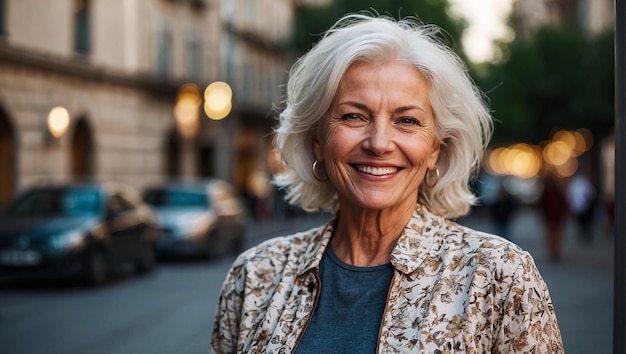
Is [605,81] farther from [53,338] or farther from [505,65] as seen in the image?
[53,338]

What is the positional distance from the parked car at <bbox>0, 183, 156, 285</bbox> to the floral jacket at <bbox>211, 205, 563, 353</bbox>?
1102 centimetres

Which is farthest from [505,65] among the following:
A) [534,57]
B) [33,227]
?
[33,227]

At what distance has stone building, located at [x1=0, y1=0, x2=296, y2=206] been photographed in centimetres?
2194

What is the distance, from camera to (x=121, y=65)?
28188mm

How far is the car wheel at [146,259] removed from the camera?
52.3 ft

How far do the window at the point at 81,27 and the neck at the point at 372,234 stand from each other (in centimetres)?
2383

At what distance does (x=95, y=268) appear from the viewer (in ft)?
45.5

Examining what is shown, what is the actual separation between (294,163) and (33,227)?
11.3 m

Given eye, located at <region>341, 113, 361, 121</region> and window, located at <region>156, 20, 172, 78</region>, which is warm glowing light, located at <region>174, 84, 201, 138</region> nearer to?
window, located at <region>156, 20, 172, 78</region>

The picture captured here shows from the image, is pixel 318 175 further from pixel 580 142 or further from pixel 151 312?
pixel 580 142

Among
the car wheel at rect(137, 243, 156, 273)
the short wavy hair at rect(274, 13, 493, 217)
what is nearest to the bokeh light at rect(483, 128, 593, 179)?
the car wheel at rect(137, 243, 156, 273)

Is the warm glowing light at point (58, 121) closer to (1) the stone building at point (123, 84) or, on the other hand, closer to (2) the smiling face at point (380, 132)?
(1) the stone building at point (123, 84)

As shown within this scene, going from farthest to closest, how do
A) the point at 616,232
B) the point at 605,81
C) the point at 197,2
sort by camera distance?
the point at 605,81
the point at 197,2
the point at 616,232

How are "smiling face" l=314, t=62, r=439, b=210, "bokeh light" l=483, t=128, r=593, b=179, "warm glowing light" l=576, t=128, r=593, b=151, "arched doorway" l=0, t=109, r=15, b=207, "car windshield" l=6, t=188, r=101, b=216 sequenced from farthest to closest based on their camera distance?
"bokeh light" l=483, t=128, r=593, b=179 → "warm glowing light" l=576, t=128, r=593, b=151 → "arched doorway" l=0, t=109, r=15, b=207 → "car windshield" l=6, t=188, r=101, b=216 → "smiling face" l=314, t=62, r=439, b=210
